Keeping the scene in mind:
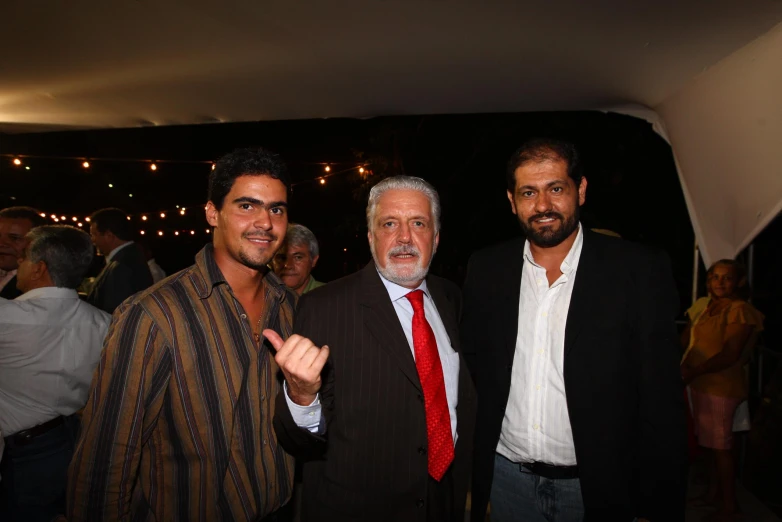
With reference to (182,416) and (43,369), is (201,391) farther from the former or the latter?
(43,369)

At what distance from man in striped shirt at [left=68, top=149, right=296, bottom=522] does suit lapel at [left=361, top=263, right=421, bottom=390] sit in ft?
1.36

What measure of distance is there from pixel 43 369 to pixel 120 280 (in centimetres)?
213

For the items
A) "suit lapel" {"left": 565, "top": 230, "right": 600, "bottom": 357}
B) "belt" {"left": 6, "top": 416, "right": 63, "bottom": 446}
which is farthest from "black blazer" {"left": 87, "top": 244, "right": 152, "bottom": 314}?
"suit lapel" {"left": 565, "top": 230, "right": 600, "bottom": 357}

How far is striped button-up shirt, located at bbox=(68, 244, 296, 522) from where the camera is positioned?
1.48m

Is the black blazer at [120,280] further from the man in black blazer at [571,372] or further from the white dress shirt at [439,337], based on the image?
the man in black blazer at [571,372]

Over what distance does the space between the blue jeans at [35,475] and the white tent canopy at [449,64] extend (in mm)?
2276

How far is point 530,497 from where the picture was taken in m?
2.05

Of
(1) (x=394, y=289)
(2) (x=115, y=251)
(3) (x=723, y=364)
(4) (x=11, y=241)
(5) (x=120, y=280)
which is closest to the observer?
(1) (x=394, y=289)

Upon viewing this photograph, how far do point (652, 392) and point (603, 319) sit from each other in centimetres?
34

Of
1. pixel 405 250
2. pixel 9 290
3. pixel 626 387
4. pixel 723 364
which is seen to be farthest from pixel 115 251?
pixel 723 364

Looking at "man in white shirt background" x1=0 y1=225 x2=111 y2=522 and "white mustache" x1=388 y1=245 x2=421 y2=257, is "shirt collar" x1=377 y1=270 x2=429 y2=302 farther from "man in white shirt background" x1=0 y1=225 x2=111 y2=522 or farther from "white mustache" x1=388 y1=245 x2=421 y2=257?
"man in white shirt background" x1=0 y1=225 x2=111 y2=522

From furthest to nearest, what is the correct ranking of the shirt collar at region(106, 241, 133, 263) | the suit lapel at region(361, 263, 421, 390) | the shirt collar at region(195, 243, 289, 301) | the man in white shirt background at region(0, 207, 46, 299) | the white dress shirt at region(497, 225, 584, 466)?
the shirt collar at region(106, 241, 133, 263), the man in white shirt background at region(0, 207, 46, 299), the white dress shirt at region(497, 225, 584, 466), the suit lapel at region(361, 263, 421, 390), the shirt collar at region(195, 243, 289, 301)

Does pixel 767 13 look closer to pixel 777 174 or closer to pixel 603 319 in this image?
pixel 777 174

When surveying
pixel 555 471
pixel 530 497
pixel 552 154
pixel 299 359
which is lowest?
pixel 530 497
